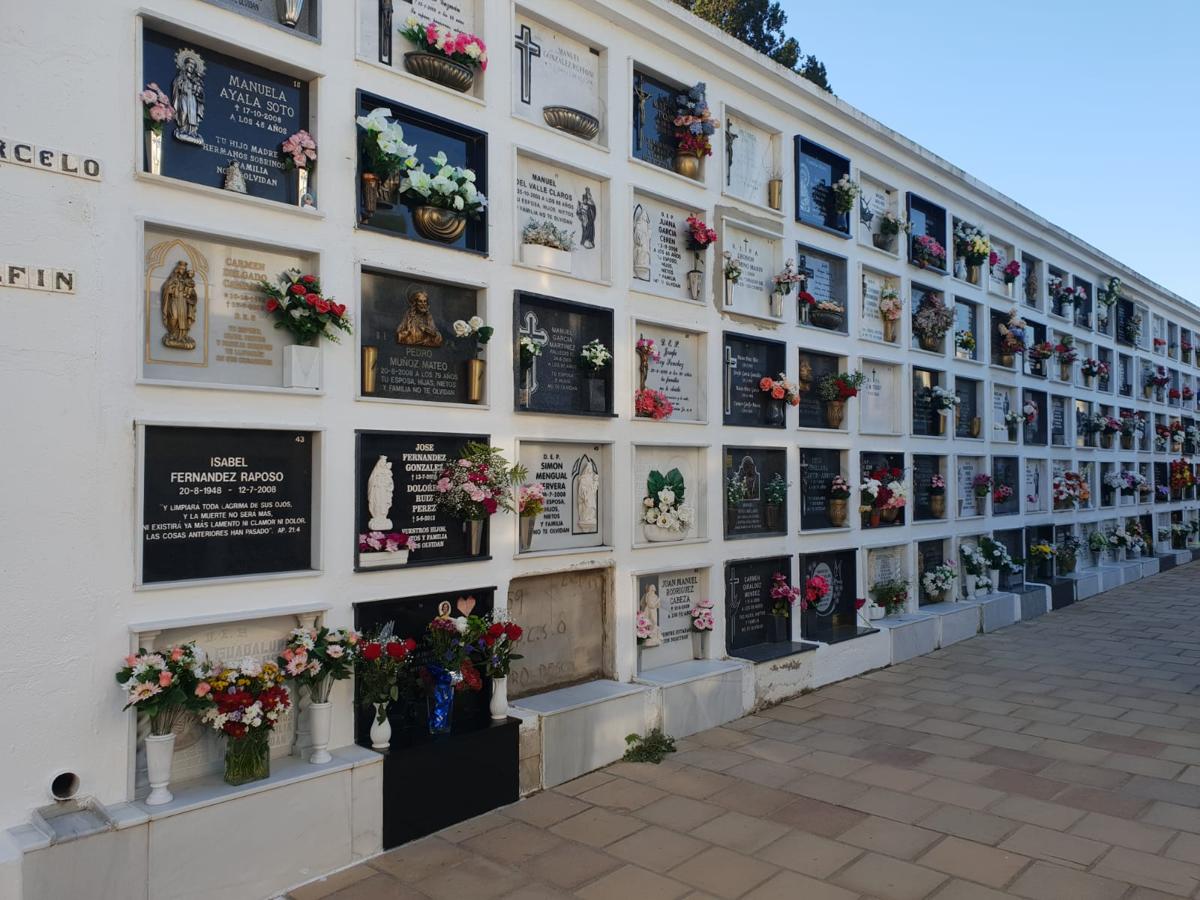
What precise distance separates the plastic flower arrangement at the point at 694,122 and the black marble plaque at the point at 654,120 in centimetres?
7

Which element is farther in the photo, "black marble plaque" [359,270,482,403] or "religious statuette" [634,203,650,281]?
"religious statuette" [634,203,650,281]

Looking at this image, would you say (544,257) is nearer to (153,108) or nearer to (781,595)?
(153,108)

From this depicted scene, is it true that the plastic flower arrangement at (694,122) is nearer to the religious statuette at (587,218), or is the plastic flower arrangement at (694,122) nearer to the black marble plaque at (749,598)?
the religious statuette at (587,218)

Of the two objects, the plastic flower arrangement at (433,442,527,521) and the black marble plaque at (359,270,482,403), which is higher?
the black marble plaque at (359,270,482,403)

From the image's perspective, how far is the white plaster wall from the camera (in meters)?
3.84

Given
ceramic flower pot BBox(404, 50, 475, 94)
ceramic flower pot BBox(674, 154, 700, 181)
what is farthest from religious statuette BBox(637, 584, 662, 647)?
ceramic flower pot BBox(404, 50, 475, 94)

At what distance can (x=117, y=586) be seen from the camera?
4.06m

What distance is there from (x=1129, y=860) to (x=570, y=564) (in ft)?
11.9

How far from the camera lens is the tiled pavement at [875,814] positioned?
430cm

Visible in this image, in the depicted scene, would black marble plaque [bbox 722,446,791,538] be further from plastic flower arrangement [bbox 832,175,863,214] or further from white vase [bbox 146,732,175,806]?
white vase [bbox 146,732,175,806]

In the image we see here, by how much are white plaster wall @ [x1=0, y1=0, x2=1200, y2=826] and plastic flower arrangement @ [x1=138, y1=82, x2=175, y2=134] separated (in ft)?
0.27

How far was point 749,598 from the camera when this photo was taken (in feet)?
25.7

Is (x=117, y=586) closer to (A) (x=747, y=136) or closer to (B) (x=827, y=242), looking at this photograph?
(A) (x=747, y=136)

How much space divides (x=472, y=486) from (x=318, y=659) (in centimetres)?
136
